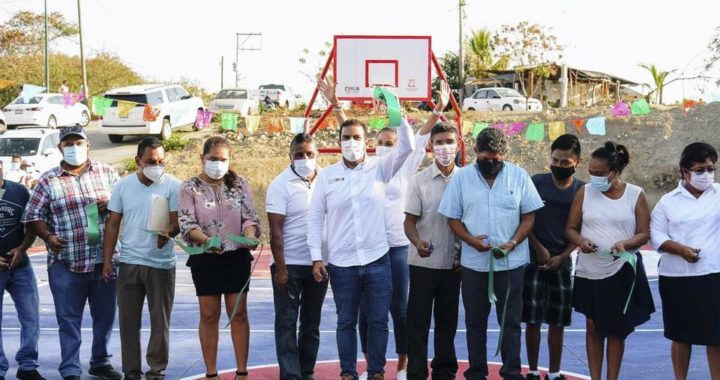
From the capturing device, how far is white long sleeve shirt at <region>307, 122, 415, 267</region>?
6570 mm

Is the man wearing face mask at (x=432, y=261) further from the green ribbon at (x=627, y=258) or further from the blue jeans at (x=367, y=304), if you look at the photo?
the green ribbon at (x=627, y=258)

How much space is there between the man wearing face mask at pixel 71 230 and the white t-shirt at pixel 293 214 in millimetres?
1366

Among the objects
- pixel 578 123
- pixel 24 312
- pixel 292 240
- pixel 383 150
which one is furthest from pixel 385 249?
pixel 578 123

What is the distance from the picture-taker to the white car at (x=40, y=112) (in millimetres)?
32250

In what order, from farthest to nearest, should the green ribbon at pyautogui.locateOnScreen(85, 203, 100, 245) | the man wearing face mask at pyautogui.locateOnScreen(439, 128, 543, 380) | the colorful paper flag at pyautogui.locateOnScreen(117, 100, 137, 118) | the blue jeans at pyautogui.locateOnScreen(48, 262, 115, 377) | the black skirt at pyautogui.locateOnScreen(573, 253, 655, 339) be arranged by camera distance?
1. the colorful paper flag at pyautogui.locateOnScreen(117, 100, 137, 118)
2. the blue jeans at pyautogui.locateOnScreen(48, 262, 115, 377)
3. the green ribbon at pyautogui.locateOnScreen(85, 203, 100, 245)
4. the man wearing face mask at pyautogui.locateOnScreen(439, 128, 543, 380)
5. the black skirt at pyautogui.locateOnScreen(573, 253, 655, 339)

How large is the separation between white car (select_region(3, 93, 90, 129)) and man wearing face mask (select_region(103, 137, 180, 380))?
26794 millimetres

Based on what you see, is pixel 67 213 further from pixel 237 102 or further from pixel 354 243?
pixel 237 102

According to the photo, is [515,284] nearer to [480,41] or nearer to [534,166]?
[534,166]

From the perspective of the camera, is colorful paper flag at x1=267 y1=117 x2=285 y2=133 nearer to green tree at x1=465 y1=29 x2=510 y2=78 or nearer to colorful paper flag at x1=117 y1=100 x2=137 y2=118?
colorful paper flag at x1=117 y1=100 x2=137 y2=118

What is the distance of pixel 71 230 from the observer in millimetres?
6980

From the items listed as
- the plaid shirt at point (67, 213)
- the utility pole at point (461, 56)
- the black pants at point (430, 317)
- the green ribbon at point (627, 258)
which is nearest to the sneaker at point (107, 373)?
the plaid shirt at point (67, 213)

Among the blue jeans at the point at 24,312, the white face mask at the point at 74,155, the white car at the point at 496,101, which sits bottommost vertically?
the blue jeans at the point at 24,312

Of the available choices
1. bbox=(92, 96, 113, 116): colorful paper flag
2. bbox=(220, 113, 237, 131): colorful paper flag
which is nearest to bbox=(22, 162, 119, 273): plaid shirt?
bbox=(220, 113, 237, 131): colorful paper flag

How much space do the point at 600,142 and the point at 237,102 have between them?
1388 cm
